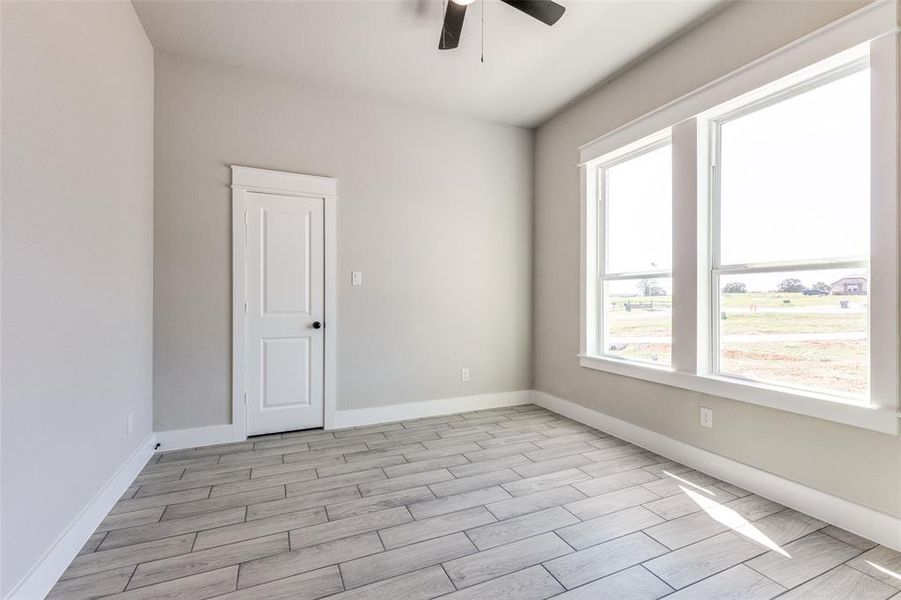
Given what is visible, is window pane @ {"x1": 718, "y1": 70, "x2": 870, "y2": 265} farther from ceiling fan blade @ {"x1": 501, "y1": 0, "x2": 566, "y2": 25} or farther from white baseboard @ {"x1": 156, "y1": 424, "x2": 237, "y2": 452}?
white baseboard @ {"x1": 156, "y1": 424, "x2": 237, "y2": 452}

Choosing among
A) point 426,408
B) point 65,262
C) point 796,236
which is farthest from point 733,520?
point 65,262

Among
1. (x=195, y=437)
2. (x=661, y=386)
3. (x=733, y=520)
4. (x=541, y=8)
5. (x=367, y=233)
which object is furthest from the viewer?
(x=367, y=233)

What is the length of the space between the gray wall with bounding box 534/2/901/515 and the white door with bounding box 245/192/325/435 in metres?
2.33

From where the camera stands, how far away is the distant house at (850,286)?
1.98 meters

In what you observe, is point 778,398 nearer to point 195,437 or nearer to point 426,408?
point 426,408

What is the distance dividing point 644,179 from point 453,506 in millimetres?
2862

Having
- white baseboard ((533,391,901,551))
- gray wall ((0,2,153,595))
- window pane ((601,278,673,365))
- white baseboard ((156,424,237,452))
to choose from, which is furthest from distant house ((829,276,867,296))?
white baseboard ((156,424,237,452))

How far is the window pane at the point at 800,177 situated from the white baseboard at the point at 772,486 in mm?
1275

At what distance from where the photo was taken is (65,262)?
1.73m

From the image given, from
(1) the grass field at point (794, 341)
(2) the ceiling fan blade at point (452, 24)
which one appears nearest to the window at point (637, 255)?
(1) the grass field at point (794, 341)

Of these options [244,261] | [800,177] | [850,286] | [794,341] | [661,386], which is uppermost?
[800,177]

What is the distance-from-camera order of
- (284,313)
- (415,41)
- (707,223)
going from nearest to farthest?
(707,223) → (415,41) → (284,313)

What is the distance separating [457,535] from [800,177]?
2.72 metres

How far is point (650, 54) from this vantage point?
3.00m
